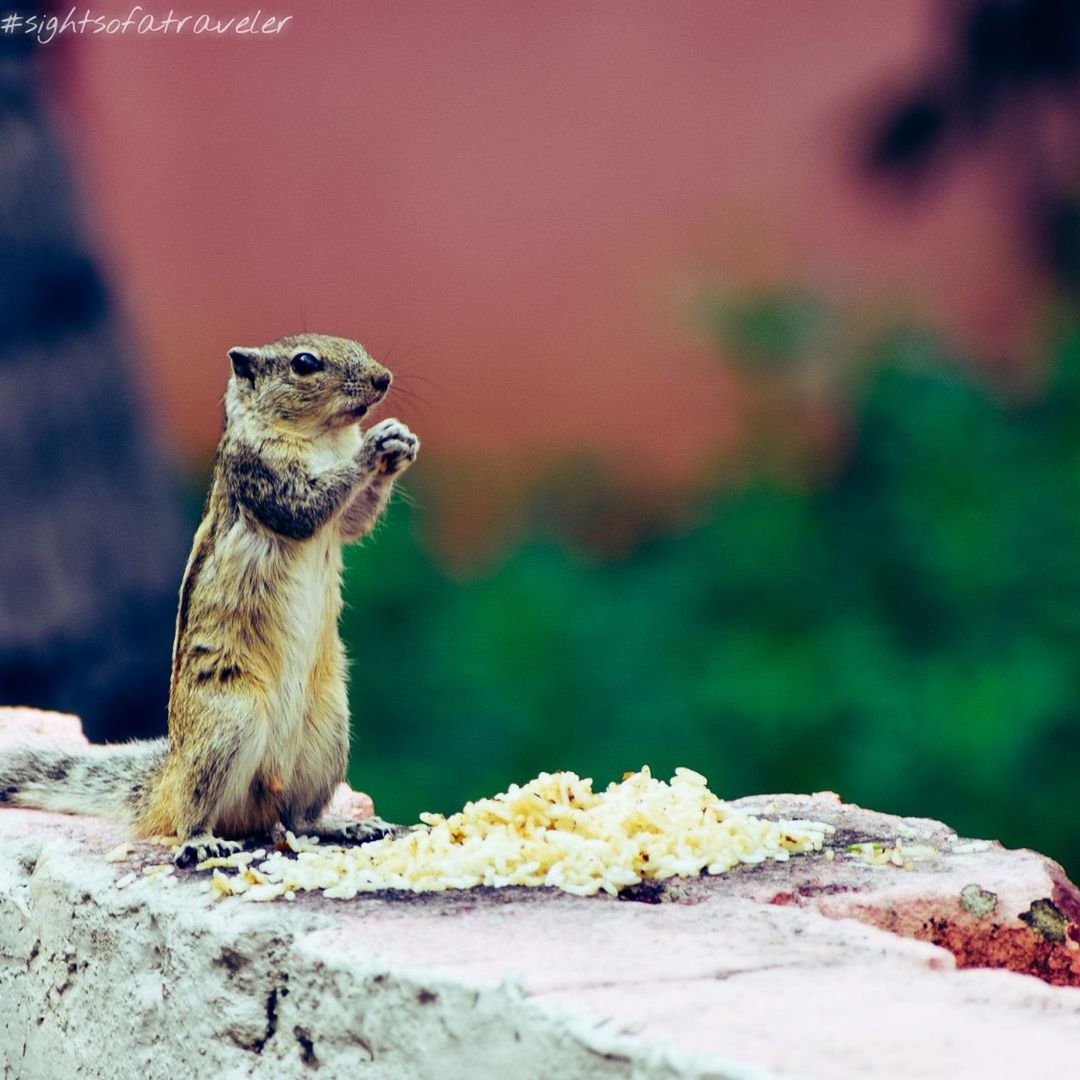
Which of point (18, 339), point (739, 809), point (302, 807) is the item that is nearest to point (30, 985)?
point (302, 807)

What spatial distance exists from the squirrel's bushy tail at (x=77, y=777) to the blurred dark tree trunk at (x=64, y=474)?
6.42 ft

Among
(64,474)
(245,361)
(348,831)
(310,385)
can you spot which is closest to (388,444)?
(310,385)

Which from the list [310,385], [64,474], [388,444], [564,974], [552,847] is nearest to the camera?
[564,974]

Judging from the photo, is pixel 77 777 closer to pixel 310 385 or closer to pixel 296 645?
pixel 296 645

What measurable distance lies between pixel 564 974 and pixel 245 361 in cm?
197

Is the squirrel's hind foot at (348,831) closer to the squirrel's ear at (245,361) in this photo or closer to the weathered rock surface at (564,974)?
the weathered rock surface at (564,974)

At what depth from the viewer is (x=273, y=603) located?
3.96 meters

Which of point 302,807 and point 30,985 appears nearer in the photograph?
point 30,985

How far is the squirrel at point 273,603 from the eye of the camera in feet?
12.8

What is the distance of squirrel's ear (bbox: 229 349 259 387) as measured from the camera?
4.10 meters

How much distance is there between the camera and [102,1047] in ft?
11.2

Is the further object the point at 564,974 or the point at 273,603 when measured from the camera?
the point at 273,603

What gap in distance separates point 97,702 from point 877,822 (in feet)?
11.3

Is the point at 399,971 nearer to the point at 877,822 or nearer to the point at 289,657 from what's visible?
the point at 289,657
